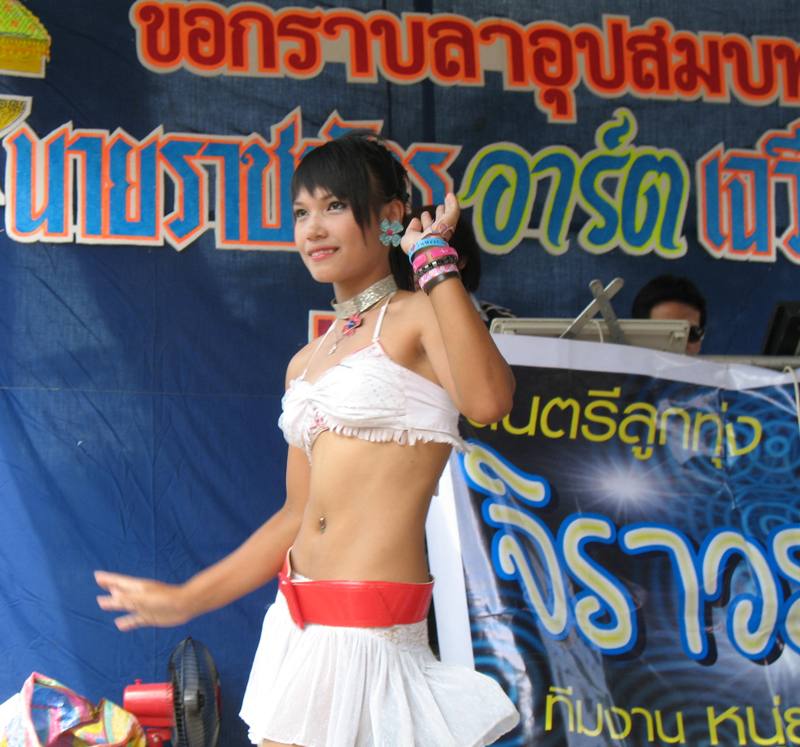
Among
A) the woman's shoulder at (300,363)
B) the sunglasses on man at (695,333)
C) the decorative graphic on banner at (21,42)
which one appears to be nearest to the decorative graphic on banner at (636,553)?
the sunglasses on man at (695,333)

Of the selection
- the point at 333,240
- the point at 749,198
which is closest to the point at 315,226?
the point at 333,240

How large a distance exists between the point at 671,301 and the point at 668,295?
1.0 inches

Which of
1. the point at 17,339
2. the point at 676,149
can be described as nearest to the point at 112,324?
the point at 17,339

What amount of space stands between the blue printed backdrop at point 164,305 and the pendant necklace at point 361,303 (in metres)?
2.13

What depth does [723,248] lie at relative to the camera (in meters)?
4.60

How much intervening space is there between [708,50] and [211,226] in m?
1.93

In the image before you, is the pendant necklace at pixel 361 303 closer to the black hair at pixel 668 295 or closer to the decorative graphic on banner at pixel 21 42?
the black hair at pixel 668 295

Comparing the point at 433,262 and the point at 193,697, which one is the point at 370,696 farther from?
the point at 193,697

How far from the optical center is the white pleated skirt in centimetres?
192

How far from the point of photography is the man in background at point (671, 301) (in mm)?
4223

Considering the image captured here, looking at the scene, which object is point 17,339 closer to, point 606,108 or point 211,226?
point 211,226

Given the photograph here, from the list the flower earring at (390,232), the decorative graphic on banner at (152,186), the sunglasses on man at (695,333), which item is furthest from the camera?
the decorative graphic on banner at (152,186)

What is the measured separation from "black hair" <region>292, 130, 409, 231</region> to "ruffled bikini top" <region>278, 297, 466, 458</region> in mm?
238

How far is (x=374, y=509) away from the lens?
1993 mm
